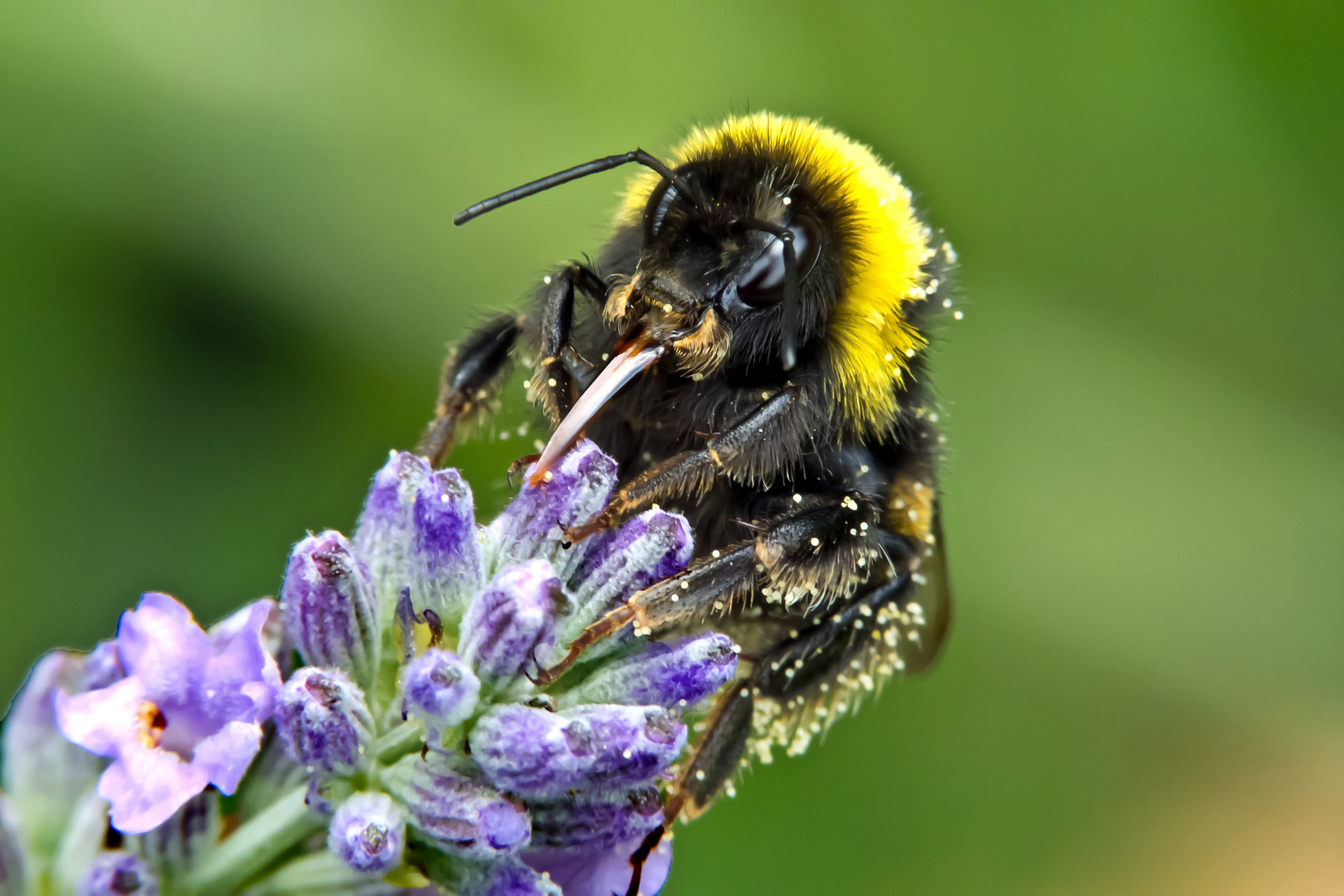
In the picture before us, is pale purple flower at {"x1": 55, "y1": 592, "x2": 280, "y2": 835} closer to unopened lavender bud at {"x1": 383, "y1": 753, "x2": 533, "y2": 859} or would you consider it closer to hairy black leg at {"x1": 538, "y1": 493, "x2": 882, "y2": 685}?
unopened lavender bud at {"x1": 383, "y1": 753, "x2": 533, "y2": 859}

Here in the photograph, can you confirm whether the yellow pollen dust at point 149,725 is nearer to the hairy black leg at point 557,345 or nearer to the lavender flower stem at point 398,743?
the lavender flower stem at point 398,743

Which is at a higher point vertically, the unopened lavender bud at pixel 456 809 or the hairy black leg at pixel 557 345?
the hairy black leg at pixel 557 345

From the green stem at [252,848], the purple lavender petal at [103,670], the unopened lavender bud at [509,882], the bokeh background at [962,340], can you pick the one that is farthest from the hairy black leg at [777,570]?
the bokeh background at [962,340]

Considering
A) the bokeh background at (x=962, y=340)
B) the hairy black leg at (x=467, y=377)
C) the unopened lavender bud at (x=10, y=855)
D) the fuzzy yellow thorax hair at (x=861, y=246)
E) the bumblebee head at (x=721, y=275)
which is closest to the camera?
the unopened lavender bud at (x=10, y=855)

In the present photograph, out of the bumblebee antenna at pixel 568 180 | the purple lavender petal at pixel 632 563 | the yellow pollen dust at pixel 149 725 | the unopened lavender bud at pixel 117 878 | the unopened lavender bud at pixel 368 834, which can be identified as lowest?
Result: the unopened lavender bud at pixel 117 878

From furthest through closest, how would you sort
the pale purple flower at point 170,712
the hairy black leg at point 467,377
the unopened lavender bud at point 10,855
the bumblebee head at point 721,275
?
1. the hairy black leg at point 467,377
2. the bumblebee head at point 721,275
3. the unopened lavender bud at point 10,855
4. the pale purple flower at point 170,712

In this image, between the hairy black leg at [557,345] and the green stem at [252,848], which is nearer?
the green stem at [252,848]

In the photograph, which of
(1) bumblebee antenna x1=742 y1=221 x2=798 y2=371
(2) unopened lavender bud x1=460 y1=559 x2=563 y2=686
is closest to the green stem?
(2) unopened lavender bud x1=460 y1=559 x2=563 y2=686

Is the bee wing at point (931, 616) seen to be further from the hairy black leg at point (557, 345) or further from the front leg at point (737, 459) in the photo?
the hairy black leg at point (557, 345)
